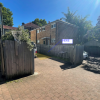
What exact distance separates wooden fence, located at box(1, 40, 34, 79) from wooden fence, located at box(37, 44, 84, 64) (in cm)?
454

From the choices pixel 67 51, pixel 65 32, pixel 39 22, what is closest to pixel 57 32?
pixel 65 32

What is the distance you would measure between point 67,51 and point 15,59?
7.58 meters

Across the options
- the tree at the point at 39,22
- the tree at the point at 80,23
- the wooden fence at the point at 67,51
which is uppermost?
the tree at the point at 39,22

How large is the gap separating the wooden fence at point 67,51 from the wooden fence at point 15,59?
179 inches

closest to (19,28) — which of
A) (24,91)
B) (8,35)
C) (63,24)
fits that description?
(8,35)

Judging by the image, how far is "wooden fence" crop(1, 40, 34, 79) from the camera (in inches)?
144

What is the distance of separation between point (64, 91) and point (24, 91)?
1536 mm

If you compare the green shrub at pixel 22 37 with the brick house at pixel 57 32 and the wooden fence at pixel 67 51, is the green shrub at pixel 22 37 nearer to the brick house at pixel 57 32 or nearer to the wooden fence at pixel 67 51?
the wooden fence at pixel 67 51

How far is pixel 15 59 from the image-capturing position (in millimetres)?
3859

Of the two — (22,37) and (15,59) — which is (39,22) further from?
(15,59)

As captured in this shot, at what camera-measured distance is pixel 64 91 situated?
10.1ft

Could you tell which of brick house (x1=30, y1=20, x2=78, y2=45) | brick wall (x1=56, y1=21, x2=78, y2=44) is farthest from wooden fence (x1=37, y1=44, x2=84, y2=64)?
brick wall (x1=56, y1=21, x2=78, y2=44)

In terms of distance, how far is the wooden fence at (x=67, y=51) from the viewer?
7.38 metres

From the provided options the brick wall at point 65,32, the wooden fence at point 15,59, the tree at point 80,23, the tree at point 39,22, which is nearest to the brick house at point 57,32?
the brick wall at point 65,32
